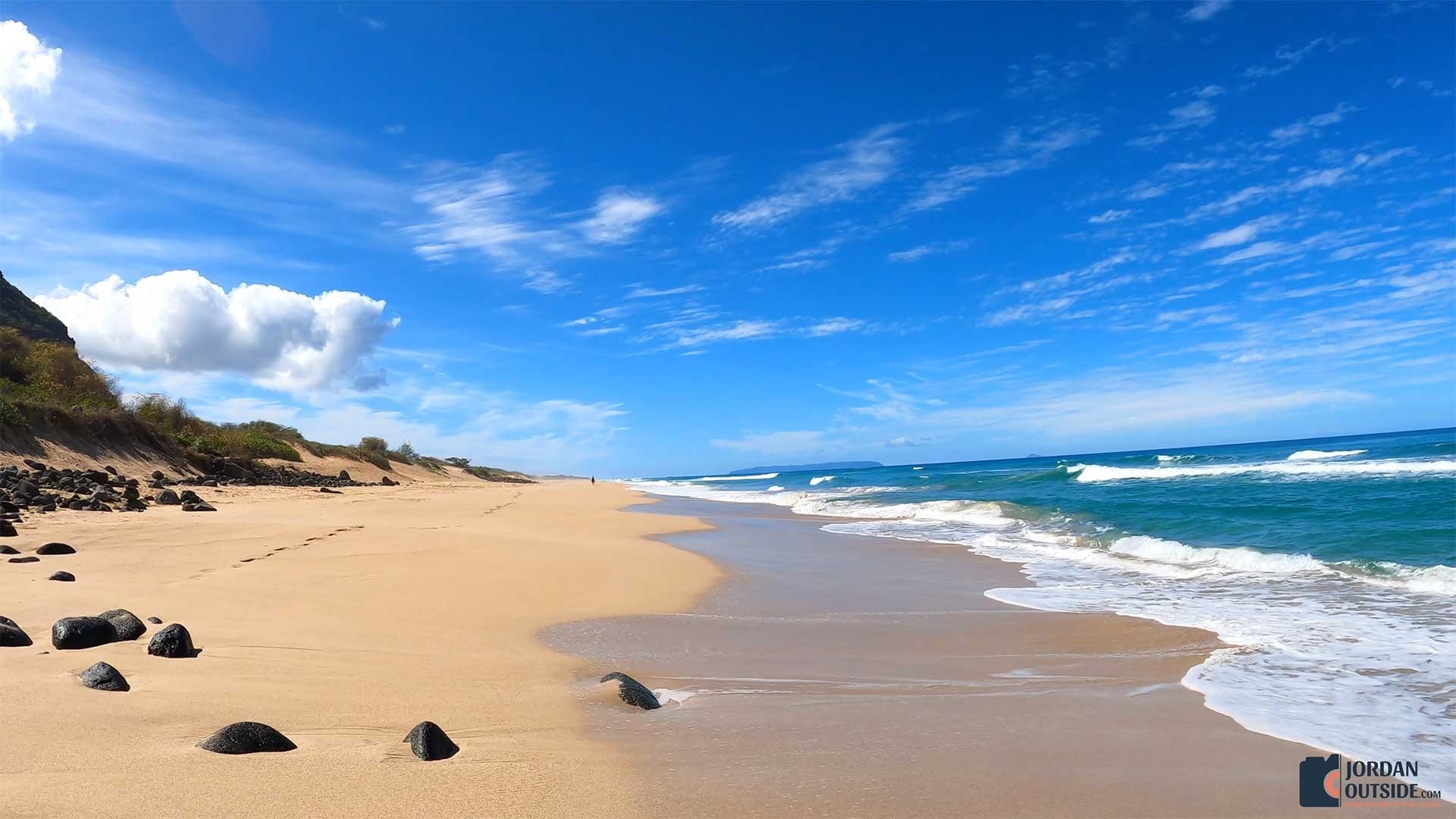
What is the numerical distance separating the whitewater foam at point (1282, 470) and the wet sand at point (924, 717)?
28478 millimetres

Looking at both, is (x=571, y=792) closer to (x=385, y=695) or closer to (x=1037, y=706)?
(x=385, y=695)

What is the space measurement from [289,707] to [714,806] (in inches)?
93.8

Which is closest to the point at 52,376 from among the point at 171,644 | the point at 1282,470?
the point at 171,644

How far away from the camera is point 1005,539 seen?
50.5ft

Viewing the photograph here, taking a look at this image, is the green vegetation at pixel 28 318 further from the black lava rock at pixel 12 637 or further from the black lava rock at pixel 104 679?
the black lava rock at pixel 104 679

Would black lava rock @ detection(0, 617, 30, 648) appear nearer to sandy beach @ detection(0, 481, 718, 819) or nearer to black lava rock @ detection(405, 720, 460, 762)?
sandy beach @ detection(0, 481, 718, 819)

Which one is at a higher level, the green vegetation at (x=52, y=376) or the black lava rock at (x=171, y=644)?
the green vegetation at (x=52, y=376)

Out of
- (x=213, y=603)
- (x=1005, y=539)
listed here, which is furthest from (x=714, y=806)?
(x=1005, y=539)

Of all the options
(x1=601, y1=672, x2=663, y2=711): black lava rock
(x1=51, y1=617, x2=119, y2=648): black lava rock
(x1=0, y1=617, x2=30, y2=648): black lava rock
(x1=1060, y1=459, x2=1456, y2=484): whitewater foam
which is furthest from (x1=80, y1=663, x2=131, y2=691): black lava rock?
(x1=1060, y1=459, x2=1456, y2=484): whitewater foam

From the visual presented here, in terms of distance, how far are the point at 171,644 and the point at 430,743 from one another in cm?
233

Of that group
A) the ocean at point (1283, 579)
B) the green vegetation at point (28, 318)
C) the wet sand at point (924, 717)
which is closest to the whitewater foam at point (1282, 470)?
the ocean at point (1283, 579)

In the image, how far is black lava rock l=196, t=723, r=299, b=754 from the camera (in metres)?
3.10

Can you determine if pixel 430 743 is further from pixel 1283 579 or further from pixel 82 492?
pixel 82 492

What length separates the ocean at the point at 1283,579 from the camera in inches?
184
